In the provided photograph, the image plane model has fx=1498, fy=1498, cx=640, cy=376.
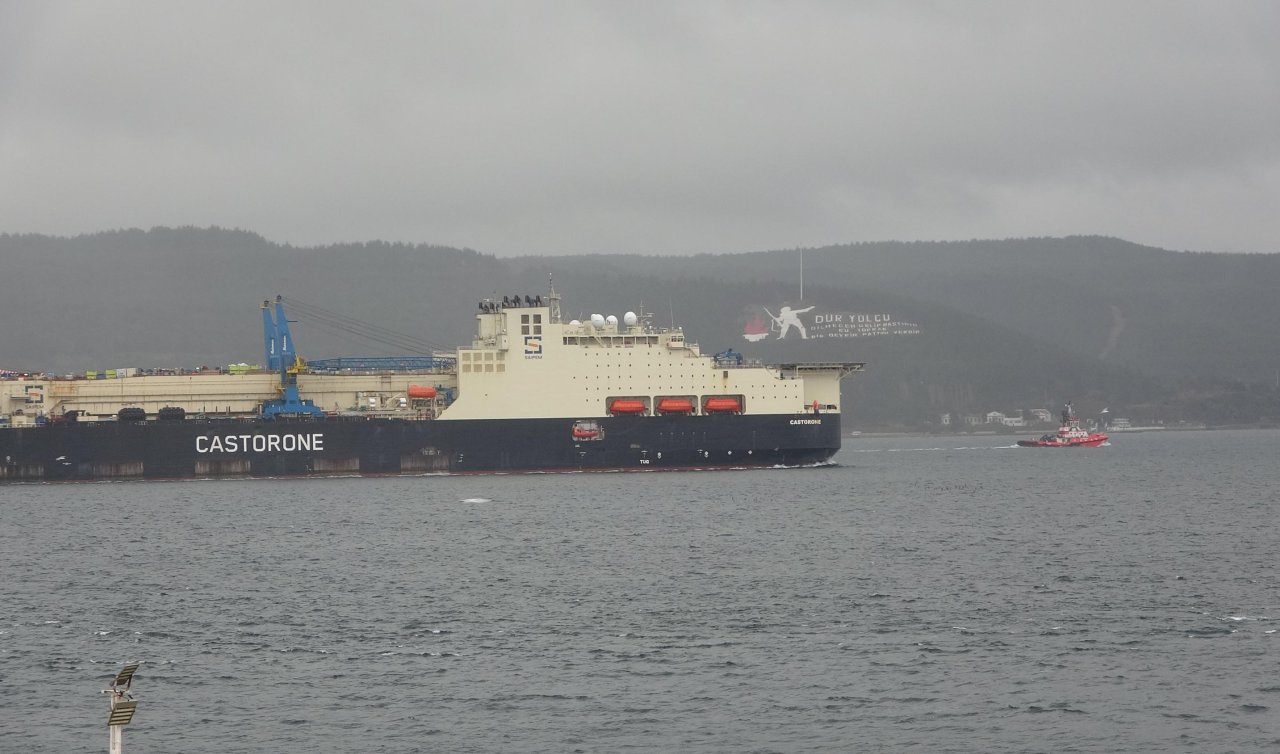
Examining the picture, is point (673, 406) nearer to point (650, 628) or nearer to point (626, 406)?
point (626, 406)

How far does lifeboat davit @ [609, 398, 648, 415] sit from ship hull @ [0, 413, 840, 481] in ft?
1.54

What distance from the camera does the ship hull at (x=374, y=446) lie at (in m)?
70.6

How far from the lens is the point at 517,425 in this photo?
232ft

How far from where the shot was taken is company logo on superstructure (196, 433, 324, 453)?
71.1 m

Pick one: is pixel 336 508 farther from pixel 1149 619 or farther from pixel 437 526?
pixel 1149 619

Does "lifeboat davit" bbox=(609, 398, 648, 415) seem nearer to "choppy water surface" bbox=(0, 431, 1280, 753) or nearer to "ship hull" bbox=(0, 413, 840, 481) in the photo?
"ship hull" bbox=(0, 413, 840, 481)

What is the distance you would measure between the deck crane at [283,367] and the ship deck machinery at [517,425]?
2.99ft

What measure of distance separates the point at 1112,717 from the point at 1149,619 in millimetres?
7629

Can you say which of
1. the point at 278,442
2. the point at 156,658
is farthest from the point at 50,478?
the point at 156,658

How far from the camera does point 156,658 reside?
27.3 metres

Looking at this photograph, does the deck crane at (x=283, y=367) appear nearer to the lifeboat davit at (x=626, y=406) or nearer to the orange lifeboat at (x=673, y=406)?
the lifeboat davit at (x=626, y=406)

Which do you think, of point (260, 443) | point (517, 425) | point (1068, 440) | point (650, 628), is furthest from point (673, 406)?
point (1068, 440)

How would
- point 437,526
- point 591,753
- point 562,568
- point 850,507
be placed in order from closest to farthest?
1. point 591,753
2. point 562,568
3. point 437,526
4. point 850,507

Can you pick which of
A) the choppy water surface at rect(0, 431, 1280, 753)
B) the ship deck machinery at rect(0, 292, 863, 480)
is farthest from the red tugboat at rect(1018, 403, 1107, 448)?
the choppy water surface at rect(0, 431, 1280, 753)
